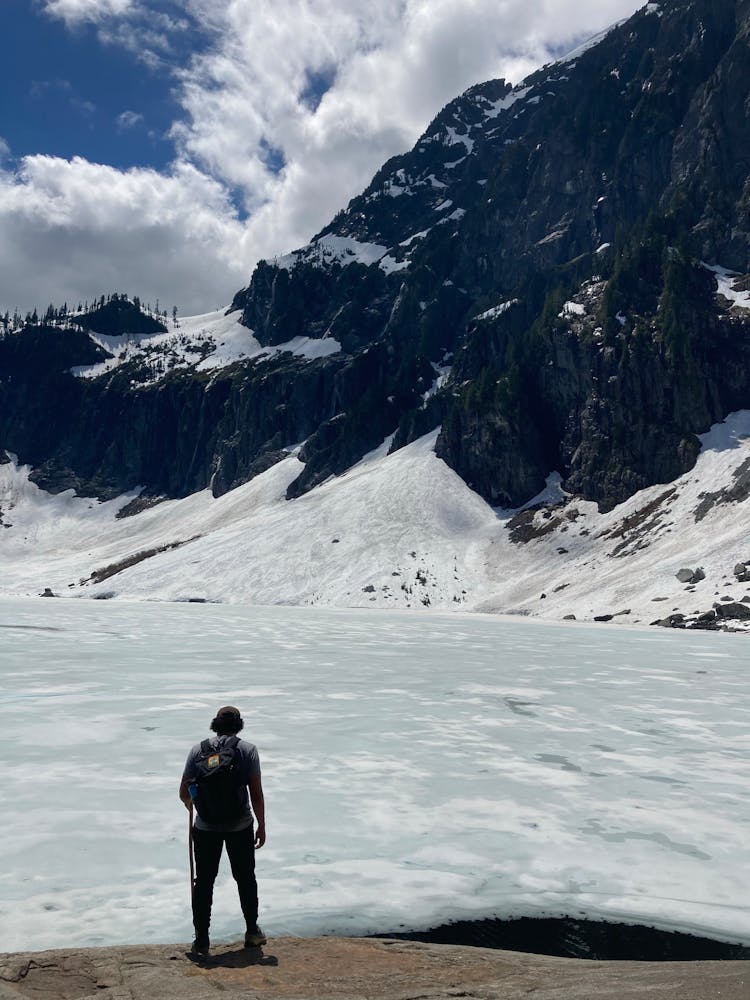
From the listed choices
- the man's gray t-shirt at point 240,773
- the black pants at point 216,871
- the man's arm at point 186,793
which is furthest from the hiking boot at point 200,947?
the man's arm at point 186,793

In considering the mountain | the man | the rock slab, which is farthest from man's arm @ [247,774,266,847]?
the mountain

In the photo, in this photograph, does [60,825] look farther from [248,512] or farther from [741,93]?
[741,93]

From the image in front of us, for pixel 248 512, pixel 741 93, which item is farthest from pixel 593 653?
pixel 741 93

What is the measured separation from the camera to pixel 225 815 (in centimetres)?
781

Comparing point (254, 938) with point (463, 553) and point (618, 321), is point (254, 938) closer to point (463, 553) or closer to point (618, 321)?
point (463, 553)

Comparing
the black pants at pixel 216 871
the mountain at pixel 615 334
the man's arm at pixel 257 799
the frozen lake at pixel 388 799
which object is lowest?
the frozen lake at pixel 388 799

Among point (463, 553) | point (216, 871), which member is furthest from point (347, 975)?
point (463, 553)

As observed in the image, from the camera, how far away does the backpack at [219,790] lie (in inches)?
307

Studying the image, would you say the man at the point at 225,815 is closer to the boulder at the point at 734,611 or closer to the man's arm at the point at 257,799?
the man's arm at the point at 257,799

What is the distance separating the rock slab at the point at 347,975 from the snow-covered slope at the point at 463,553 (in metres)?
53.7

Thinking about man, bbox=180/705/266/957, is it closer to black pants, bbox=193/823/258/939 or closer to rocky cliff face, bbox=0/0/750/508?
black pants, bbox=193/823/258/939

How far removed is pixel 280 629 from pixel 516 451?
82.1m

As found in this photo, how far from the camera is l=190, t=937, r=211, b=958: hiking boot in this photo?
24.0 feet

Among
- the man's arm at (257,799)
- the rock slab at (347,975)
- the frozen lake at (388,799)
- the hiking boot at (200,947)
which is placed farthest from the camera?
the frozen lake at (388,799)
